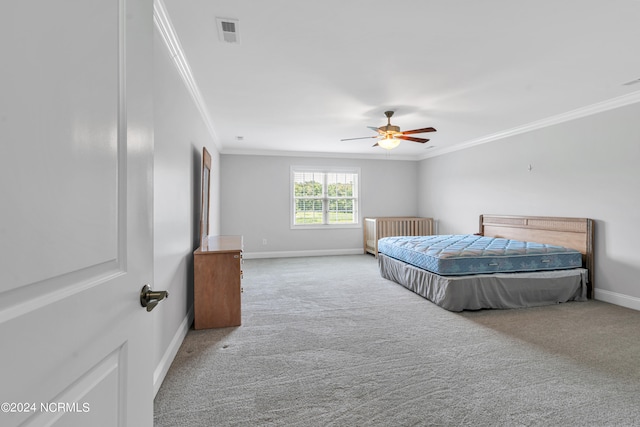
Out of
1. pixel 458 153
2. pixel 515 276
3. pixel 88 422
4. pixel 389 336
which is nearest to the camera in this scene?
pixel 88 422

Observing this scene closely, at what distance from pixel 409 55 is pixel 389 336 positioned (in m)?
2.44

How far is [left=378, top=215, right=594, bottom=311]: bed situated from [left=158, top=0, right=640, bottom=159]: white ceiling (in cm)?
174

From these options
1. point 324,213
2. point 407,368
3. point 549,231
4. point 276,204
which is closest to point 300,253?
point 324,213

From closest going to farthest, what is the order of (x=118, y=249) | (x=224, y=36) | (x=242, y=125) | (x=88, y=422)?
(x=88, y=422) < (x=118, y=249) < (x=224, y=36) < (x=242, y=125)

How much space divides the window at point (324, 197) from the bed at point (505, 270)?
305 centimetres

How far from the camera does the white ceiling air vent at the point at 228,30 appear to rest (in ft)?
6.97

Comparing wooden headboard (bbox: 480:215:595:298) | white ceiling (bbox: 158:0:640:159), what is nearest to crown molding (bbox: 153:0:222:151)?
white ceiling (bbox: 158:0:640:159)

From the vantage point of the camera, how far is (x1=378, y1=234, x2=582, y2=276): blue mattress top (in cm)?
361

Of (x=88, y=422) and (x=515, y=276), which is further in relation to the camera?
(x=515, y=276)

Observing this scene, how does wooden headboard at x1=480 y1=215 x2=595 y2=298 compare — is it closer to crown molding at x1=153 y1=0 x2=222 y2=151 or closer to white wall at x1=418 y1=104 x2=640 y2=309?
white wall at x1=418 y1=104 x2=640 y2=309

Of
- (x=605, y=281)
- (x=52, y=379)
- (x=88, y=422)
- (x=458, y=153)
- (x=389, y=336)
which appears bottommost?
(x=389, y=336)

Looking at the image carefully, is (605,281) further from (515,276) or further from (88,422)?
(88,422)

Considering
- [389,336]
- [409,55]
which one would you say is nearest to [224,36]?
[409,55]

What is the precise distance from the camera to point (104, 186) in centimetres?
72
